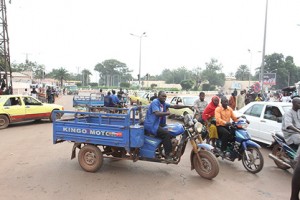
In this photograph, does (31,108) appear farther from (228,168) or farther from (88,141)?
(228,168)

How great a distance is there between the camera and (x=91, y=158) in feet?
20.5

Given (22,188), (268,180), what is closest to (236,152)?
(268,180)

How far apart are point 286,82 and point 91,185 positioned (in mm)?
94263

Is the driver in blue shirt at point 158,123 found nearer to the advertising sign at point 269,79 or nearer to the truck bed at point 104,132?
the truck bed at point 104,132

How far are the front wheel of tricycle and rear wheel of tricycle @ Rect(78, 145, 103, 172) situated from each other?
6.49 ft

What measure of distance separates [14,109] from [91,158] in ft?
25.6

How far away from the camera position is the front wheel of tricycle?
5.52 meters

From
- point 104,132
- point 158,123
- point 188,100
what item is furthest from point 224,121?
point 188,100

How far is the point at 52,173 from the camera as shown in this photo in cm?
603

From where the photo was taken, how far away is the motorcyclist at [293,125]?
5.75 m

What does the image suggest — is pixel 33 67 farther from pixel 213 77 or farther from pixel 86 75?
pixel 213 77

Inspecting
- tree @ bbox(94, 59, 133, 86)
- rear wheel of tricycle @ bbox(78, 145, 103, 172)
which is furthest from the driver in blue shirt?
tree @ bbox(94, 59, 133, 86)

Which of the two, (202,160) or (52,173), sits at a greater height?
(202,160)

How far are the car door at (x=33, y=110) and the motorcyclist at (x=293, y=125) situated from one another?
35.4ft
